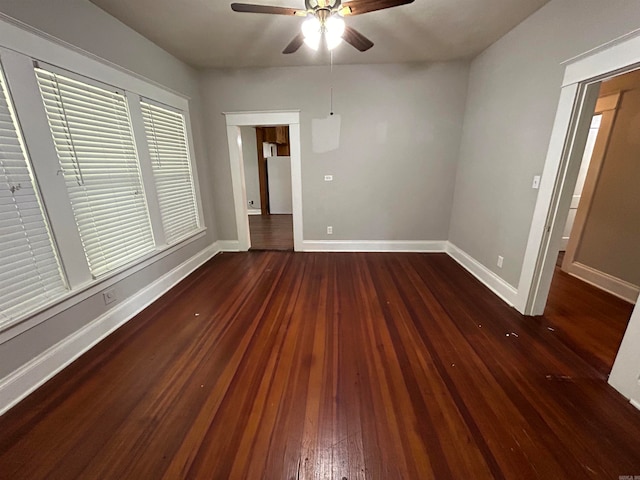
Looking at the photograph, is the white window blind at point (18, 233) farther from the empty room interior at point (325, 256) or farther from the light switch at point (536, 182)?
the light switch at point (536, 182)

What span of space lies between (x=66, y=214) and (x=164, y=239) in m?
1.08

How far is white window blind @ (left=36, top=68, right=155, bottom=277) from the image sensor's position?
5.91ft

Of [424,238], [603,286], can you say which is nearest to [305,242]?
[424,238]

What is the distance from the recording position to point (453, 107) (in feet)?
11.4

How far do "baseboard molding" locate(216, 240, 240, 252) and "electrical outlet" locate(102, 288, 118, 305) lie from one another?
6.58ft

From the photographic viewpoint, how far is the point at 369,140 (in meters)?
3.65

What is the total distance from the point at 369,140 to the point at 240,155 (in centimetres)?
199

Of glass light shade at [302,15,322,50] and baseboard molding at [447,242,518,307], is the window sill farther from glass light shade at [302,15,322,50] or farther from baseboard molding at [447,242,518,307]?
baseboard molding at [447,242,518,307]

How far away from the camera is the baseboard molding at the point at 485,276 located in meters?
2.56

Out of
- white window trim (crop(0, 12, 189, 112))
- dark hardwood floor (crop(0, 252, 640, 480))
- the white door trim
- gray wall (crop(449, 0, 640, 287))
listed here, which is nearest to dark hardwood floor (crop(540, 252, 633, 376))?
dark hardwood floor (crop(0, 252, 640, 480))

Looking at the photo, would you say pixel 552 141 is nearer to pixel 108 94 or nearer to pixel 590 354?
pixel 590 354

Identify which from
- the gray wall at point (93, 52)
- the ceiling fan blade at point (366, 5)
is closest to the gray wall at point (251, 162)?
the gray wall at point (93, 52)

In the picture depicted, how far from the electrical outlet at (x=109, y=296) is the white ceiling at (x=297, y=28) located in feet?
7.77

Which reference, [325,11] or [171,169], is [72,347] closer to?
[171,169]
